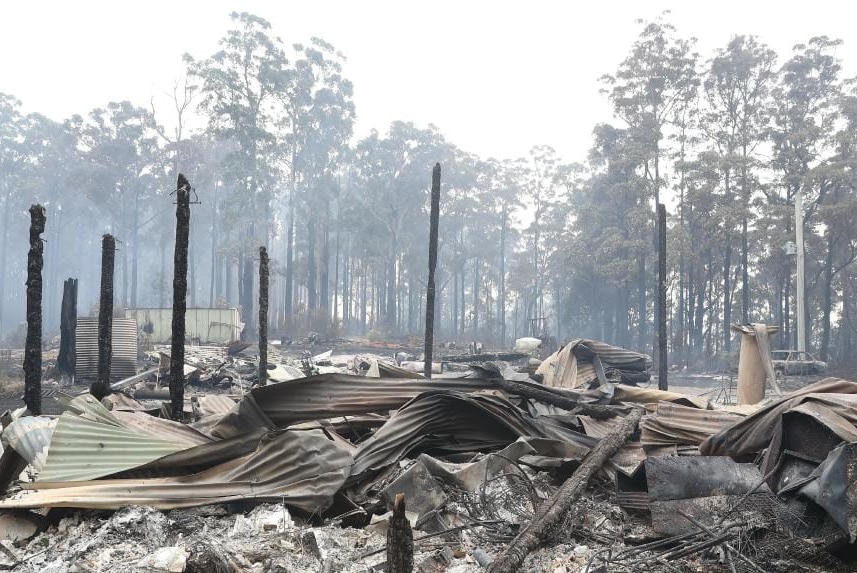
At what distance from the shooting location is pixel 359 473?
191 inches

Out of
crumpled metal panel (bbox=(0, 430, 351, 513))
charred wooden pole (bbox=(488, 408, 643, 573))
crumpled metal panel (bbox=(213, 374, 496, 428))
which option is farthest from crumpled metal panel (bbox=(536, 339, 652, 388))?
crumpled metal panel (bbox=(0, 430, 351, 513))

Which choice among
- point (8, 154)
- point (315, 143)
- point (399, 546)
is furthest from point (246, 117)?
point (399, 546)

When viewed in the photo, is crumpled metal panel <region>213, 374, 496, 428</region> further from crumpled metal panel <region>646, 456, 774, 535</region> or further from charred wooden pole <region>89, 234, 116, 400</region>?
charred wooden pole <region>89, 234, 116, 400</region>

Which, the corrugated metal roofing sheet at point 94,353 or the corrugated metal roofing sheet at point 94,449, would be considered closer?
the corrugated metal roofing sheet at point 94,449

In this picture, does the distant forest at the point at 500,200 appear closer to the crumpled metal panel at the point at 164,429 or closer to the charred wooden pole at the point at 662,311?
the charred wooden pole at the point at 662,311

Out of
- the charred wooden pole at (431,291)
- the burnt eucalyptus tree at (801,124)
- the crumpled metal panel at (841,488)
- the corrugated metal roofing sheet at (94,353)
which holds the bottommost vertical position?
the corrugated metal roofing sheet at (94,353)

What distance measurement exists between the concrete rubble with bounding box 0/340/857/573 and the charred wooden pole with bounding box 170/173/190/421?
1896 millimetres

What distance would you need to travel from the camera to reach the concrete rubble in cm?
363

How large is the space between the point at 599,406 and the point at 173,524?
4.71 m

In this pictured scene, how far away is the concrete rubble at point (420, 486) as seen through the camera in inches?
143

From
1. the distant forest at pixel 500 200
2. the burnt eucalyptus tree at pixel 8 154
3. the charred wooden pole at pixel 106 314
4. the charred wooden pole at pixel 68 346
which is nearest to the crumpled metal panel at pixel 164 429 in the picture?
the charred wooden pole at pixel 106 314

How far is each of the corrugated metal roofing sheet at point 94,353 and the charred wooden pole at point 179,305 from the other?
9854 mm

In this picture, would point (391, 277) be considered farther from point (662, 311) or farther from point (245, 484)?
point (245, 484)

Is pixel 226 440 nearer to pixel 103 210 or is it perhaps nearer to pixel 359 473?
pixel 359 473
